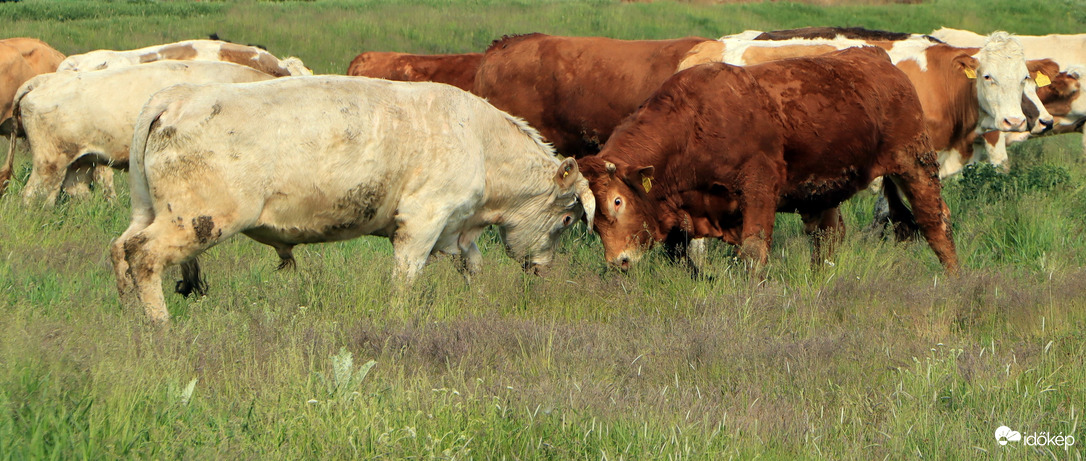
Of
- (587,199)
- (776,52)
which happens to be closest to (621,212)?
(587,199)

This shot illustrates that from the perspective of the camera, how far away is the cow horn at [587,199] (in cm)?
722

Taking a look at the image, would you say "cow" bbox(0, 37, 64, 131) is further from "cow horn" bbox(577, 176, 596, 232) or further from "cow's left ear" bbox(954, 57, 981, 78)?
"cow's left ear" bbox(954, 57, 981, 78)

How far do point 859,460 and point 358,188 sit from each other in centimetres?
332

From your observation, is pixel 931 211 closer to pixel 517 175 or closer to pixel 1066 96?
pixel 517 175

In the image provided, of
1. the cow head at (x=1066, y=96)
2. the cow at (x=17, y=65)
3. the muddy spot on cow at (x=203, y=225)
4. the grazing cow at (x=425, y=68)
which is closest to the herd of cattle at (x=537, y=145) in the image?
the muddy spot on cow at (x=203, y=225)

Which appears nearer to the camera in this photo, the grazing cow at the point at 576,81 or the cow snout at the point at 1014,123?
the cow snout at the point at 1014,123

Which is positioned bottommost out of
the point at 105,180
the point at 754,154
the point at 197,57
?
the point at 105,180

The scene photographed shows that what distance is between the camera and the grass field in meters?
3.83

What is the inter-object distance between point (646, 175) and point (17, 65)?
9039 millimetres

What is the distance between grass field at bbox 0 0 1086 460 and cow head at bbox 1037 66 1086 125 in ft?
13.1

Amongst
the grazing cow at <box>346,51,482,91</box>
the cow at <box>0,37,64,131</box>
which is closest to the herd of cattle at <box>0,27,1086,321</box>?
the grazing cow at <box>346,51,482,91</box>

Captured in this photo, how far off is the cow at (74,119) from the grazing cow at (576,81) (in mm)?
3372

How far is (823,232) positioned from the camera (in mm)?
8148

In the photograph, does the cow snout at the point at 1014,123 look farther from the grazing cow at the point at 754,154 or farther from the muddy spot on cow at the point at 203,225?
the muddy spot on cow at the point at 203,225
